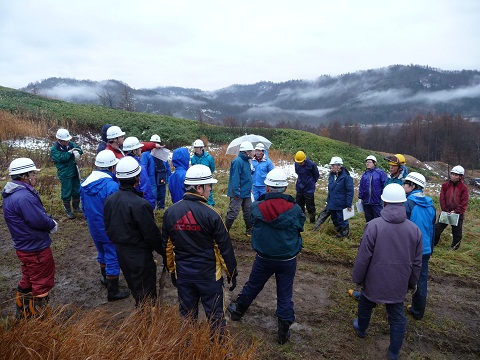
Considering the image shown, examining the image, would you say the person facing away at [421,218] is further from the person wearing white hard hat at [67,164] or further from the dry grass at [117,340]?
the person wearing white hard hat at [67,164]

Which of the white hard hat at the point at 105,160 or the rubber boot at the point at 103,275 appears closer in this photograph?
the white hard hat at the point at 105,160

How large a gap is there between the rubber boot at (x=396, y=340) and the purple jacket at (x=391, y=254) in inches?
11.3

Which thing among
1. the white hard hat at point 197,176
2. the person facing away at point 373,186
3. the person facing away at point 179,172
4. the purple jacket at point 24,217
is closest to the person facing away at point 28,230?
the purple jacket at point 24,217

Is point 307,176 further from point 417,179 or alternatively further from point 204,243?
point 204,243

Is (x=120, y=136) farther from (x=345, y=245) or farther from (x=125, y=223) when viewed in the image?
(x=345, y=245)

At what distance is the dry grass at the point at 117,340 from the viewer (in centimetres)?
203

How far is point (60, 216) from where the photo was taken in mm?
7320

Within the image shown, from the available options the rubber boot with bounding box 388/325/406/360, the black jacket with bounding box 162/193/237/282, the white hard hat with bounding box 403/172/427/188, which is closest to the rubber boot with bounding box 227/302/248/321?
the black jacket with bounding box 162/193/237/282

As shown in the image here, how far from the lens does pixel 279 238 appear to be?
10.8 ft

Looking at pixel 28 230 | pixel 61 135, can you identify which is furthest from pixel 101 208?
pixel 61 135

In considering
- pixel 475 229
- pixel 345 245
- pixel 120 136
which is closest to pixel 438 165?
pixel 475 229

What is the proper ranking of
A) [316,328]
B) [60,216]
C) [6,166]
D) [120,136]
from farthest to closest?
1. [6,166]
2. [60,216]
3. [120,136]
4. [316,328]

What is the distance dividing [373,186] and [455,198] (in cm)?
182

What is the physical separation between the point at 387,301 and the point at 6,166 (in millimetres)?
12351
